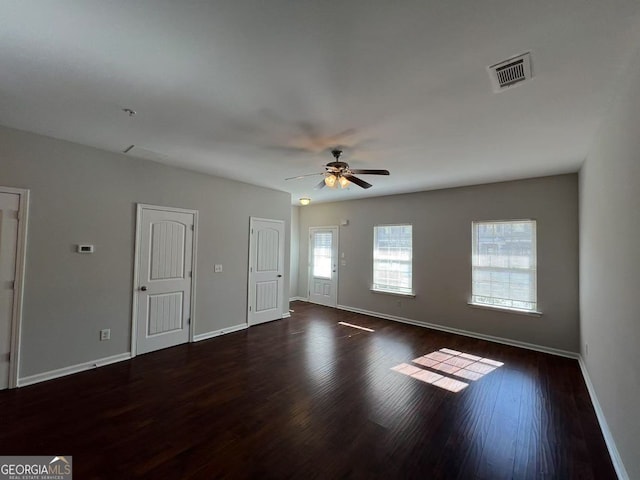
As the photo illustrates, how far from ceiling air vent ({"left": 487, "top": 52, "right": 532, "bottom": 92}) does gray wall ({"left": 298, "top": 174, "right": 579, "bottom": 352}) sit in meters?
3.21

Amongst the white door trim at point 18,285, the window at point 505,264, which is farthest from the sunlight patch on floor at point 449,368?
the white door trim at point 18,285

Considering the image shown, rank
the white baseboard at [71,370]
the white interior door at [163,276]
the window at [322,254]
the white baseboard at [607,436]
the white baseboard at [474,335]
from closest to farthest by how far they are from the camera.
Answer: the white baseboard at [607,436]
the white baseboard at [71,370]
the white interior door at [163,276]
the white baseboard at [474,335]
the window at [322,254]

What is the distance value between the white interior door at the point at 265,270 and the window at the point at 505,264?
149 inches

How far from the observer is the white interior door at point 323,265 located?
713 cm

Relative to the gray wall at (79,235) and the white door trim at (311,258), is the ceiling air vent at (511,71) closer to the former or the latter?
the gray wall at (79,235)

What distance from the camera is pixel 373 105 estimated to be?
2328 mm

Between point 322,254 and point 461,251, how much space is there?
350 cm

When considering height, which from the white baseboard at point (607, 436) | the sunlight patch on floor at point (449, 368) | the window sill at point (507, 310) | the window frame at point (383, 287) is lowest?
the sunlight patch on floor at point (449, 368)

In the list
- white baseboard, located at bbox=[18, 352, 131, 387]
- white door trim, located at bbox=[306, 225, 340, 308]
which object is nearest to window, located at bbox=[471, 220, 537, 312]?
white door trim, located at bbox=[306, 225, 340, 308]

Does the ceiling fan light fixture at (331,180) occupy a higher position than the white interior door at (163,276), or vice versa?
the ceiling fan light fixture at (331,180)

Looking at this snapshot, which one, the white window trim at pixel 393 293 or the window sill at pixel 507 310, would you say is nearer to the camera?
the window sill at pixel 507 310

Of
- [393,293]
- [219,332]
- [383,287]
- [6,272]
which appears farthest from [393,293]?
[6,272]

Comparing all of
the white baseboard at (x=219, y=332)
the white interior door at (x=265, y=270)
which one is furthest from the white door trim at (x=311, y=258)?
the white baseboard at (x=219, y=332)

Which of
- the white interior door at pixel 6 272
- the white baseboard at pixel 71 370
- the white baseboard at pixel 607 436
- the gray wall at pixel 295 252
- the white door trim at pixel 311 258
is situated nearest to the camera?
the white baseboard at pixel 607 436
